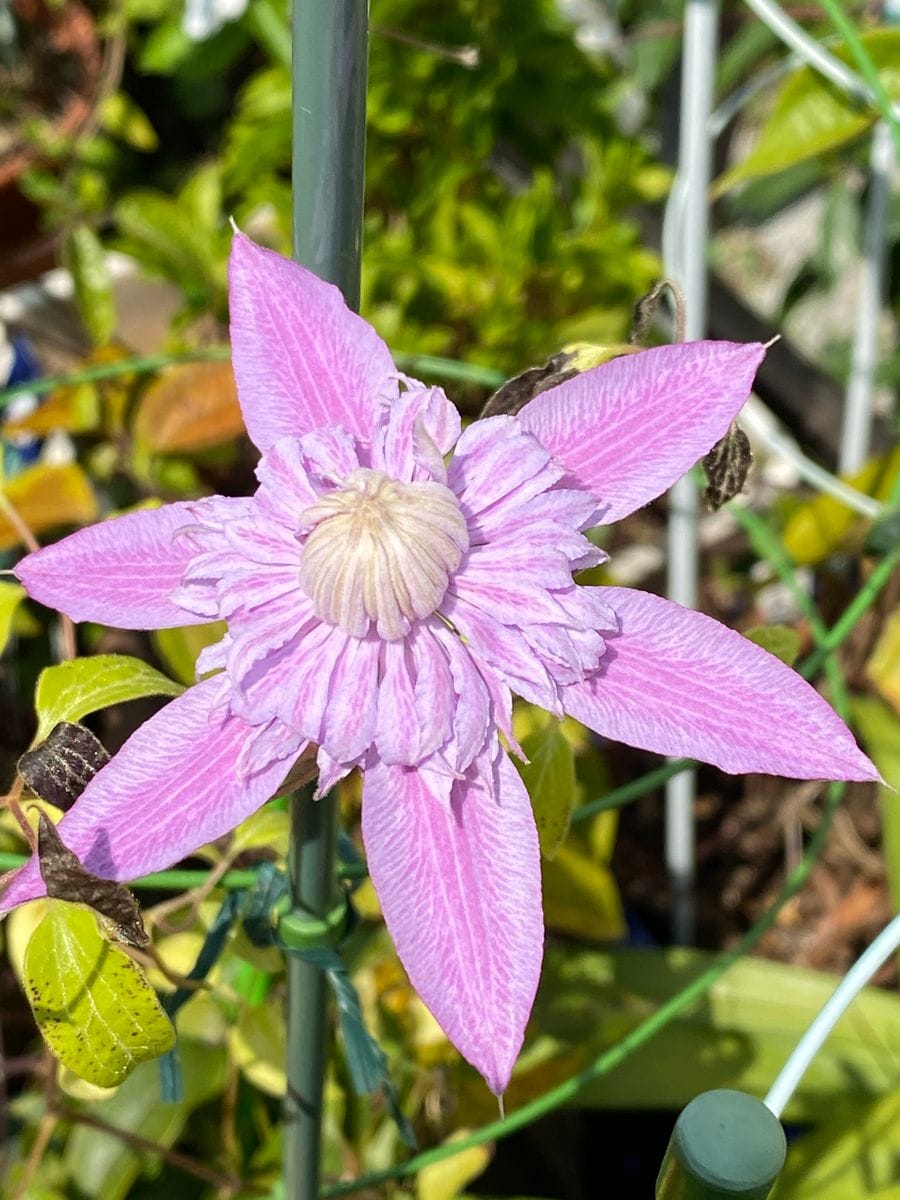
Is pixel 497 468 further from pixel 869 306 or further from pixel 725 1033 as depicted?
pixel 869 306

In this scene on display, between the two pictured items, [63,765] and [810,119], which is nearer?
[63,765]

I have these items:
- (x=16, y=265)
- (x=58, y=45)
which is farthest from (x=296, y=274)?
(x=58, y=45)

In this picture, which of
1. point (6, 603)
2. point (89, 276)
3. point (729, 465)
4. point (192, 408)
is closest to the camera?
point (729, 465)

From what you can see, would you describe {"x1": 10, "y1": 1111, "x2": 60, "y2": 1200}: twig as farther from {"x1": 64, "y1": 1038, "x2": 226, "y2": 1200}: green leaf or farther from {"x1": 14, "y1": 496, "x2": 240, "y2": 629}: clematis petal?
{"x1": 14, "y1": 496, "x2": 240, "y2": 629}: clematis petal

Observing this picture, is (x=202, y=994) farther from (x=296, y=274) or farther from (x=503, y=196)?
(x=503, y=196)

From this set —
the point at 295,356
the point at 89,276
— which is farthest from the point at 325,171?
the point at 89,276

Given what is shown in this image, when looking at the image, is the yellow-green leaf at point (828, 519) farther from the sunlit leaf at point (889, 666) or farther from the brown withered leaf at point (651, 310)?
the brown withered leaf at point (651, 310)

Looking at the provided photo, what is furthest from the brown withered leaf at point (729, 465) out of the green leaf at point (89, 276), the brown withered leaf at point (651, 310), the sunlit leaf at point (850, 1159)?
the green leaf at point (89, 276)

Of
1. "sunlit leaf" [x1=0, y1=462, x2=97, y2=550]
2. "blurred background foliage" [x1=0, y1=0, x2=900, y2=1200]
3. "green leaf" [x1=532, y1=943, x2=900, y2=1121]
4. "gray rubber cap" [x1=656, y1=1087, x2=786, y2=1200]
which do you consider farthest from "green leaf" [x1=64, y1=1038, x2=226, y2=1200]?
"gray rubber cap" [x1=656, y1=1087, x2=786, y2=1200]
